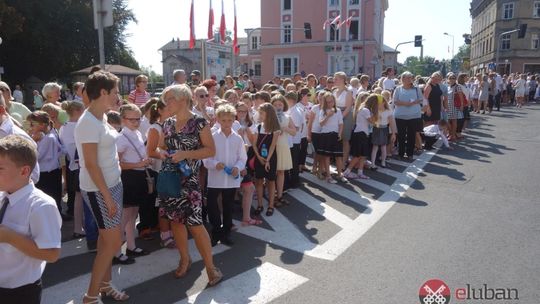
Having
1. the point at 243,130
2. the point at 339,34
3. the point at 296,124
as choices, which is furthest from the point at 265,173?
the point at 339,34

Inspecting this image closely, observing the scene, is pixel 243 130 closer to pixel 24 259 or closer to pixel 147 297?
pixel 147 297

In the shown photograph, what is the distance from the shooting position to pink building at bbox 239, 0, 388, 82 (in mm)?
47688

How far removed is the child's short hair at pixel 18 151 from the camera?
2.21m

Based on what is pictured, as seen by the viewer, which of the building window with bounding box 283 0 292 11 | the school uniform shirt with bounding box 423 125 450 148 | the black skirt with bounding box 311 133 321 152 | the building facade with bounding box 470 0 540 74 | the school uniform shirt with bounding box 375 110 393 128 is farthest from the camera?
the building facade with bounding box 470 0 540 74

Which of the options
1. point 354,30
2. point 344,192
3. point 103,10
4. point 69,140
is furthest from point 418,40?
point 69,140

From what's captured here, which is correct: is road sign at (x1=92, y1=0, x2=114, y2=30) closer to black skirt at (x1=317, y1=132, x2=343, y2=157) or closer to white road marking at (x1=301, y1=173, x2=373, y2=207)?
black skirt at (x1=317, y1=132, x2=343, y2=157)

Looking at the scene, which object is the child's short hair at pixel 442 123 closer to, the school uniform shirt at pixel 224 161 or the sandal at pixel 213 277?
the school uniform shirt at pixel 224 161

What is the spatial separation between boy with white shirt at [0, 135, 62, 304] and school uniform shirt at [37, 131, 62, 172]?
3.31 m

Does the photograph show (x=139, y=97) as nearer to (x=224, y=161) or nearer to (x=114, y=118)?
(x=114, y=118)

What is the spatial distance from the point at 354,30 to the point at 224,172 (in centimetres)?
4705

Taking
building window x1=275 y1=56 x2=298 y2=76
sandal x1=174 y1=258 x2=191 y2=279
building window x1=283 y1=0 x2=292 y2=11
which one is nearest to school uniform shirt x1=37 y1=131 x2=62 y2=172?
sandal x1=174 y1=258 x2=191 y2=279

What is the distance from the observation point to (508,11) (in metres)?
59.4

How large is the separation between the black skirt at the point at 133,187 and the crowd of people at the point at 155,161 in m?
0.01

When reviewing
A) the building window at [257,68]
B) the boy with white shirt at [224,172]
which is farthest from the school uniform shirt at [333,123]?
the building window at [257,68]
